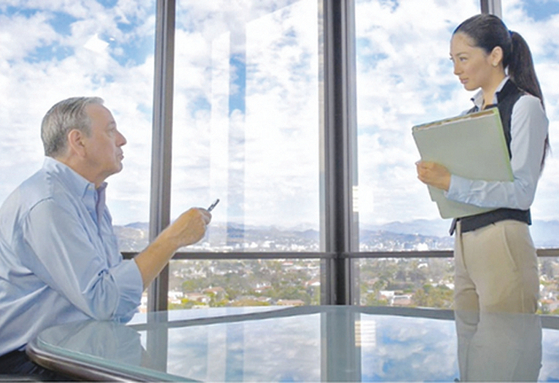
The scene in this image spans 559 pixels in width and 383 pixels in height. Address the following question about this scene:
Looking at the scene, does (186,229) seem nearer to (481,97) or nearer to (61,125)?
(61,125)

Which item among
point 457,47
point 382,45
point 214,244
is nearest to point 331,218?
point 214,244

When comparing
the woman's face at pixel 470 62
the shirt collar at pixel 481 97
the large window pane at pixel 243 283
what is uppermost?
the woman's face at pixel 470 62

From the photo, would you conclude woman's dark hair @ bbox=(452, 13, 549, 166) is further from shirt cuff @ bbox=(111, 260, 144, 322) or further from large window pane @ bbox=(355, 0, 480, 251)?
large window pane @ bbox=(355, 0, 480, 251)

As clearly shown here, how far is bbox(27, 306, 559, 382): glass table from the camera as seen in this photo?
606 millimetres

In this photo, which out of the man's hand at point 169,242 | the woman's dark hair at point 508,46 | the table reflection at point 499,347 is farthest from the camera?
the woman's dark hair at point 508,46

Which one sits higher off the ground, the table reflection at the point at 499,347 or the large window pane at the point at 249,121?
the large window pane at the point at 249,121

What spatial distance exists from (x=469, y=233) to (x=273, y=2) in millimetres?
2924

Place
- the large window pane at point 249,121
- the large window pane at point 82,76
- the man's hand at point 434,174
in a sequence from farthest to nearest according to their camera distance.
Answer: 1. the large window pane at point 249,121
2. the large window pane at point 82,76
3. the man's hand at point 434,174

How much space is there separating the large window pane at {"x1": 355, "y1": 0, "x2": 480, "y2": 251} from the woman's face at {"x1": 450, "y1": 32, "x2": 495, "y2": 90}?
1.90m

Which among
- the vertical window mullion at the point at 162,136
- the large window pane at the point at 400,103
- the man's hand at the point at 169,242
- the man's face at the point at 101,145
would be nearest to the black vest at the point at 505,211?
the man's hand at the point at 169,242

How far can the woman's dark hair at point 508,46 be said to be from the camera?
1.63 meters

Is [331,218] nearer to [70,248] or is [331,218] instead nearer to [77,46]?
[77,46]

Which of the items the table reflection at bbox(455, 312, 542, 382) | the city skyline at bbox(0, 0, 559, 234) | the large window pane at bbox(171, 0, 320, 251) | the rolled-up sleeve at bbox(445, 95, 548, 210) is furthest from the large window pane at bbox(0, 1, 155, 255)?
the table reflection at bbox(455, 312, 542, 382)

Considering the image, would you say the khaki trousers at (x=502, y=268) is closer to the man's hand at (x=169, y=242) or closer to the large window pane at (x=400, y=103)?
the man's hand at (x=169, y=242)
